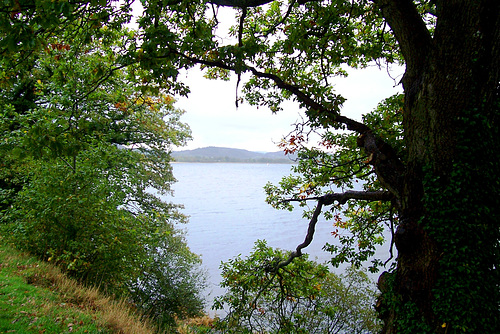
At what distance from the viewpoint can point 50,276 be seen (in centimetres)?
611

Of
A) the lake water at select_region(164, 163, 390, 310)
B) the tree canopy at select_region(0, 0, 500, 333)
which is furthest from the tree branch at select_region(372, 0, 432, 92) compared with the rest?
the lake water at select_region(164, 163, 390, 310)

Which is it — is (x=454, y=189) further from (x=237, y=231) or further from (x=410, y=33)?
(x=237, y=231)

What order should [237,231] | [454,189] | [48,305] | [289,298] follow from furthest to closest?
1. [237,231]
2. [289,298]
3. [48,305]
4. [454,189]

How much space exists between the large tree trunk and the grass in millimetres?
4098

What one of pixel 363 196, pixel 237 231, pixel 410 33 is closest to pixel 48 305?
pixel 363 196

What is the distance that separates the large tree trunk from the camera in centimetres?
312

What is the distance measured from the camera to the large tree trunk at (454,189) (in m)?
3.12

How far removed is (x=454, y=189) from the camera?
328cm

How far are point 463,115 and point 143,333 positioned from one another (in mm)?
5409

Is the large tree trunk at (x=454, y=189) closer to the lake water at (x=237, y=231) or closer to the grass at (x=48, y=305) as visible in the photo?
the grass at (x=48, y=305)

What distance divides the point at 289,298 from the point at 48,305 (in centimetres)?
410

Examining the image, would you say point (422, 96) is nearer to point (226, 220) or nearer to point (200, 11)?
point (200, 11)

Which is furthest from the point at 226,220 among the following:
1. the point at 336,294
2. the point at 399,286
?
the point at 399,286

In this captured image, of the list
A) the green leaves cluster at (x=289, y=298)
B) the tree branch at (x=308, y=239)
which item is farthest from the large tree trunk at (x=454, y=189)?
the green leaves cluster at (x=289, y=298)
